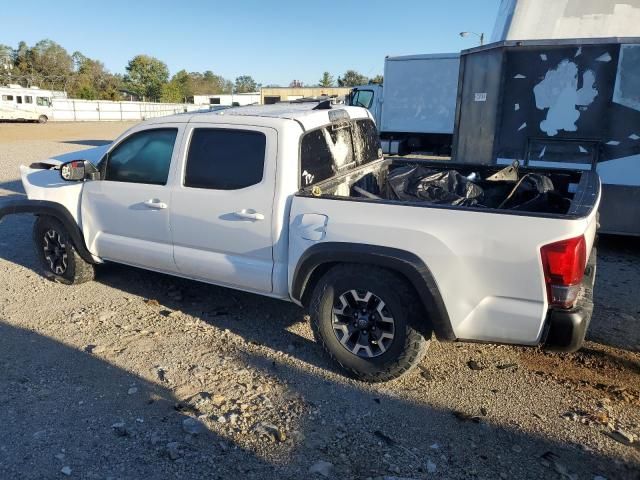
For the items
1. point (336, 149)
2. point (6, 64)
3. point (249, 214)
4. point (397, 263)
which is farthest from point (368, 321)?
point (6, 64)

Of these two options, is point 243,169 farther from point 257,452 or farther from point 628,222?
point 628,222

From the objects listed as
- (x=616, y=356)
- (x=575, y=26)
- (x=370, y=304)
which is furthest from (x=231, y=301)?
(x=575, y=26)

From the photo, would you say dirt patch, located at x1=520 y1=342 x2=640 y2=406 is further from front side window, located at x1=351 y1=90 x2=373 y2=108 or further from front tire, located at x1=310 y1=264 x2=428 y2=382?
front side window, located at x1=351 y1=90 x2=373 y2=108

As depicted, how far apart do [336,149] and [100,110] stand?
5495 cm

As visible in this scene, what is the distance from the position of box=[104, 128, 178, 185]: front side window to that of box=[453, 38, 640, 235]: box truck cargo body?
136 inches

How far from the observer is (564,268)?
2.82 m

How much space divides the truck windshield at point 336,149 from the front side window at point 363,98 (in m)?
13.5

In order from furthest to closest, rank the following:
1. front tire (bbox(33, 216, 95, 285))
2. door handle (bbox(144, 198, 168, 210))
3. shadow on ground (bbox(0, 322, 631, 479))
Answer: front tire (bbox(33, 216, 95, 285)), door handle (bbox(144, 198, 168, 210)), shadow on ground (bbox(0, 322, 631, 479))

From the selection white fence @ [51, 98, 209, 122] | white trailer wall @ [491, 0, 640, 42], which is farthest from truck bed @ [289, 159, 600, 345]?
white fence @ [51, 98, 209, 122]

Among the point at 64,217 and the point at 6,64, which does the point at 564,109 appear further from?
the point at 6,64

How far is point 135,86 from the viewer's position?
89625mm

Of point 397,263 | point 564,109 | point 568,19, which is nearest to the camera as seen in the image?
point 397,263

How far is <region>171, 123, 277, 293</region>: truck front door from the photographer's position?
3.73 metres

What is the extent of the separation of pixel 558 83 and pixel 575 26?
2.07m
